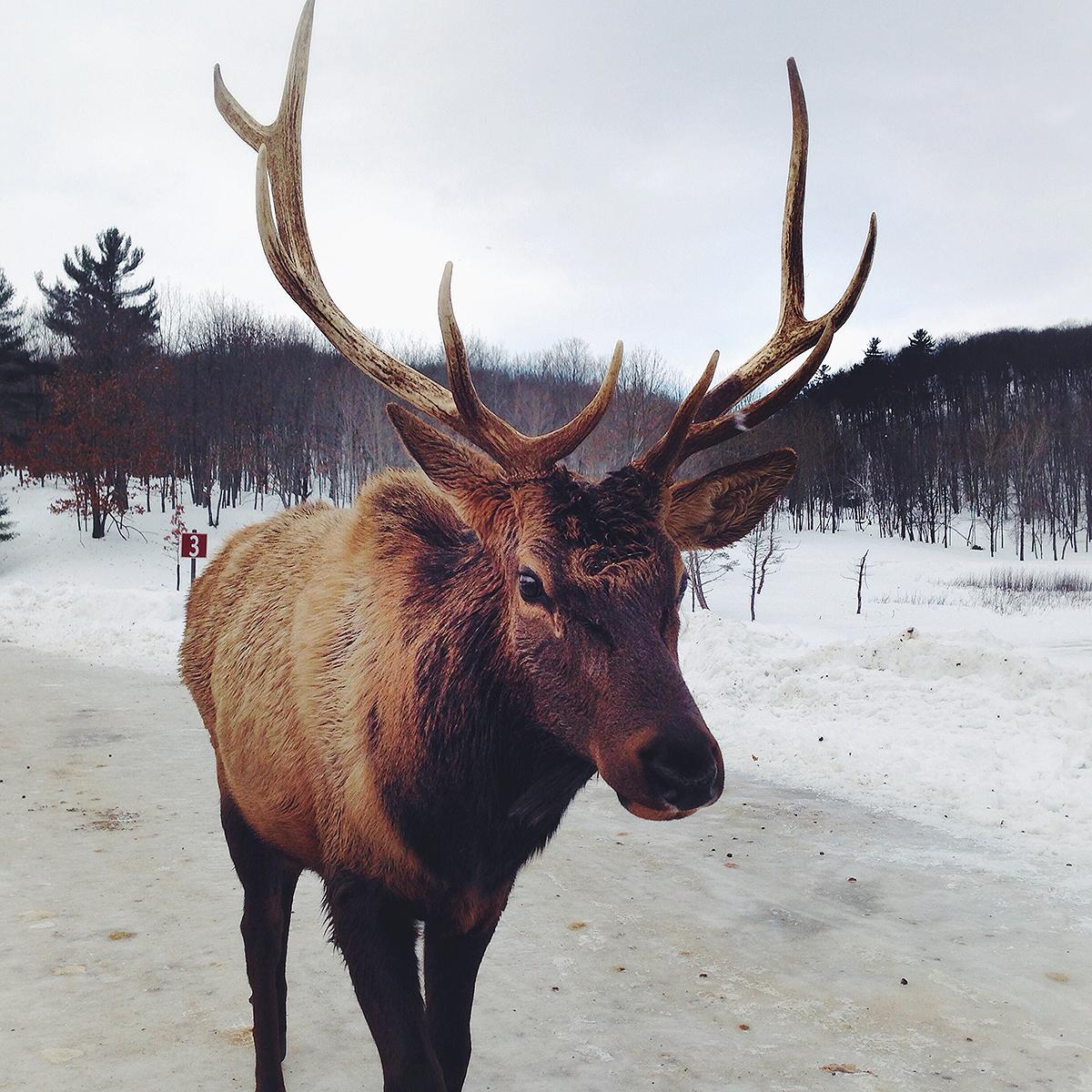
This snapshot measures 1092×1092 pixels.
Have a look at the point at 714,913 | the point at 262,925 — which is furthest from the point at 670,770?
the point at 714,913

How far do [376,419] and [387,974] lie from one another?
33.1 meters

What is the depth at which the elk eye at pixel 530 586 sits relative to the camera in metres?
2.42

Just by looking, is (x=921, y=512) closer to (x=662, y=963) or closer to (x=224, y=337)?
(x=224, y=337)

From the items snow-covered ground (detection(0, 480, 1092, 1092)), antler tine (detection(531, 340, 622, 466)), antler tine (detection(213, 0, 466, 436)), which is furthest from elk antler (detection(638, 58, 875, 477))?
snow-covered ground (detection(0, 480, 1092, 1092))

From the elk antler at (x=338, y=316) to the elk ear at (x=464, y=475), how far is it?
0.06m

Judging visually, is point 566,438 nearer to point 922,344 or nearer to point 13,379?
point 13,379

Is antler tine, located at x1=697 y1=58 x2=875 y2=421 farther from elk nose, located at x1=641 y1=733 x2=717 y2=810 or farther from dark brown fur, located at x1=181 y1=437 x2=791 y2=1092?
elk nose, located at x1=641 y1=733 x2=717 y2=810

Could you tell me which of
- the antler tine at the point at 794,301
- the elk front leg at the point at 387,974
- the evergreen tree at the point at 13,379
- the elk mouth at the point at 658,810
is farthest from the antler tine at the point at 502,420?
the evergreen tree at the point at 13,379

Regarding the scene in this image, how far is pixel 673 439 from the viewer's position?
2.61 m

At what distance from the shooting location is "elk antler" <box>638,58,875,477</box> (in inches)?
118

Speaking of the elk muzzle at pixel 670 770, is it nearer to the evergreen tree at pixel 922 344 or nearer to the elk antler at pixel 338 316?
the elk antler at pixel 338 316

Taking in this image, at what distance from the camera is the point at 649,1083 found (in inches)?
127

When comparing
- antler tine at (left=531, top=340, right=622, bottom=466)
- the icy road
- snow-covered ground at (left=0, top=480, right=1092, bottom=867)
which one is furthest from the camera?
snow-covered ground at (left=0, top=480, right=1092, bottom=867)

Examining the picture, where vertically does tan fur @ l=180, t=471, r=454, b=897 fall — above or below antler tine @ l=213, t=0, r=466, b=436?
below
